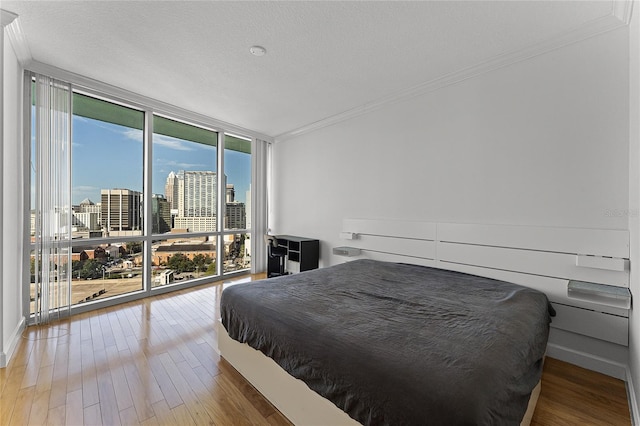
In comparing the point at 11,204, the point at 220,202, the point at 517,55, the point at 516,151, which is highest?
the point at 517,55

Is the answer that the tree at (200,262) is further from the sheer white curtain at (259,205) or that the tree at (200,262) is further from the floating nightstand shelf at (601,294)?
the floating nightstand shelf at (601,294)

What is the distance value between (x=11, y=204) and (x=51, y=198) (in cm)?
47

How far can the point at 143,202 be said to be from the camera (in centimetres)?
381

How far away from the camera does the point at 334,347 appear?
1391mm

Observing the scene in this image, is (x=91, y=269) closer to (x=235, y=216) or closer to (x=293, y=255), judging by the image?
(x=235, y=216)

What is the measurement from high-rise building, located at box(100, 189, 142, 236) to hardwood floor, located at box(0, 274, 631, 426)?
124 cm

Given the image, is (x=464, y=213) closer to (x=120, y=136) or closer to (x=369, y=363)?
(x=369, y=363)

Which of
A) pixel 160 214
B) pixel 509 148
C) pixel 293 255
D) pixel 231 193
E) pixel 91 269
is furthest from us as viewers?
pixel 231 193

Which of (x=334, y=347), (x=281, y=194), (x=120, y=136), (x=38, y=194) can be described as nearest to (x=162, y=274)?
(x=38, y=194)

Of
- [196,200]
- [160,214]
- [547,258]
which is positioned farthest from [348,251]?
[160,214]

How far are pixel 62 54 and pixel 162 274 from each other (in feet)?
9.29

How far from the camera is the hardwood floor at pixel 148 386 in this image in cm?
164

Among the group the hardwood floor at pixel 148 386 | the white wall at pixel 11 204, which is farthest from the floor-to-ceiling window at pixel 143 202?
the hardwood floor at pixel 148 386

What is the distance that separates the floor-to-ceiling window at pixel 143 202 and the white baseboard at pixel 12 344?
26 centimetres
